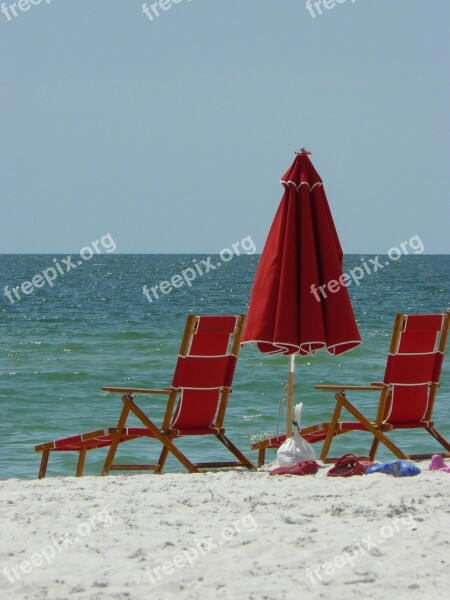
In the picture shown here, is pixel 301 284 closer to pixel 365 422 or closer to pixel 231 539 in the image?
pixel 365 422

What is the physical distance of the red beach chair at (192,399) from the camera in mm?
6316

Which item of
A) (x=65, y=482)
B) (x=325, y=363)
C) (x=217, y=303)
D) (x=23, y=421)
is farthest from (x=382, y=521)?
(x=217, y=303)

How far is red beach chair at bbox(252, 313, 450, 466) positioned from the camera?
21.4ft

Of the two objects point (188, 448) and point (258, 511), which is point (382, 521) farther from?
point (188, 448)

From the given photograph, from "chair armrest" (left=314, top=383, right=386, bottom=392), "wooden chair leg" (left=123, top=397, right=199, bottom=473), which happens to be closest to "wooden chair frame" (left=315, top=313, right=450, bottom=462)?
"chair armrest" (left=314, top=383, right=386, bottom=392)

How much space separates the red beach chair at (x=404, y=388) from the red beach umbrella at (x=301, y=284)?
447 mm

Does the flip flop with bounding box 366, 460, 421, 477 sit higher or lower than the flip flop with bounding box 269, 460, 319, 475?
lower

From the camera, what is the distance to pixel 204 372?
6.43 m

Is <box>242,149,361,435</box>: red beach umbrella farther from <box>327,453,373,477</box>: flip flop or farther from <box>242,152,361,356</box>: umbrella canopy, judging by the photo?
<box>327,453,373,477</box>: flip flop

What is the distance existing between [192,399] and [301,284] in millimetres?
957

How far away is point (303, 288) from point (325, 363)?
9.48 metres

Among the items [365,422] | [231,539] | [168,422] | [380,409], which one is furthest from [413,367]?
[231,539]

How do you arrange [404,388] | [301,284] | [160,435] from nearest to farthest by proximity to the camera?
[301,284]
[160,435]
[404,388]

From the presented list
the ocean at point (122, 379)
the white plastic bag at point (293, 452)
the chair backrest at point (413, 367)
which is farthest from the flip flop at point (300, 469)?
the ocean at point (122, 379)
